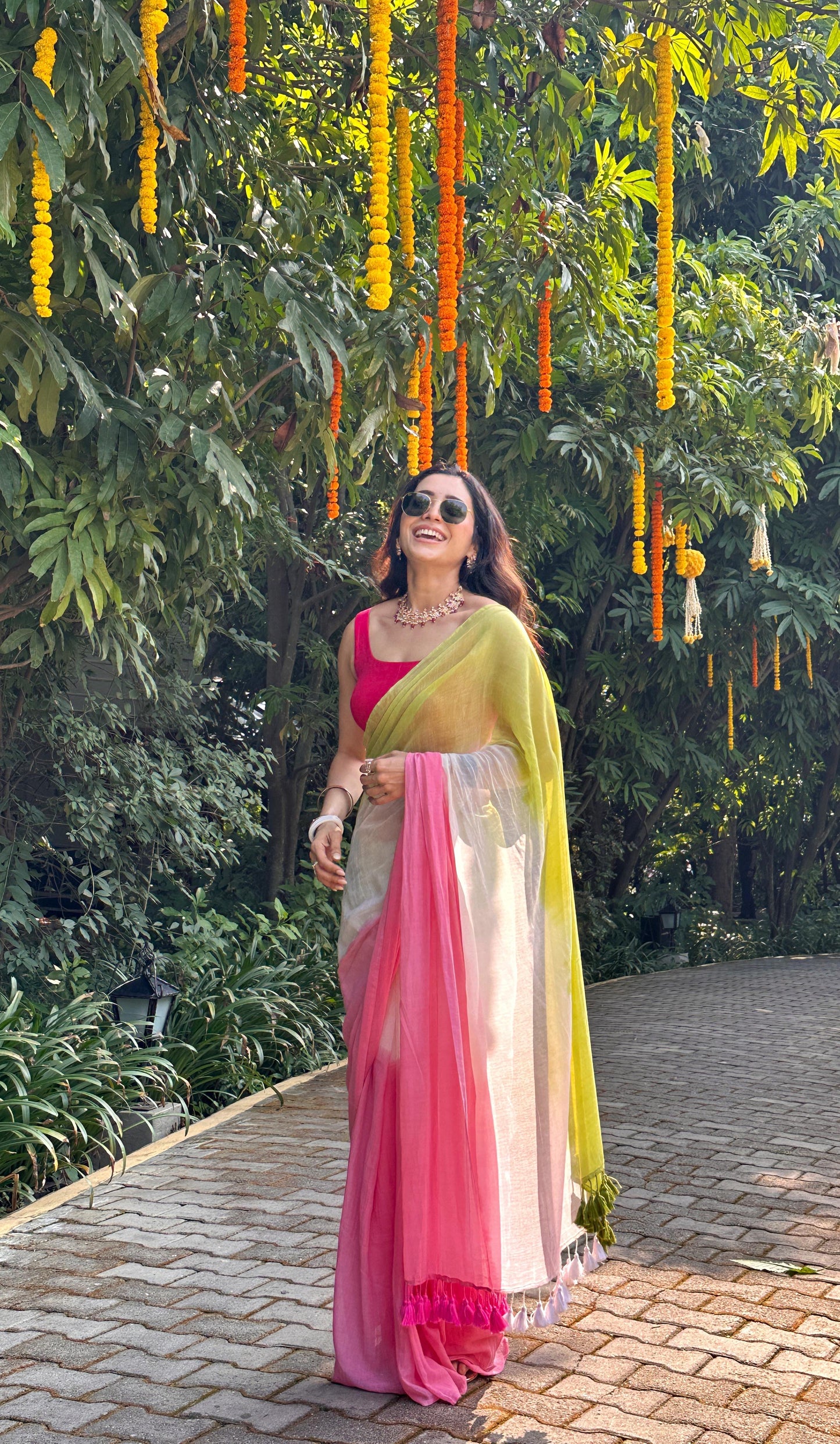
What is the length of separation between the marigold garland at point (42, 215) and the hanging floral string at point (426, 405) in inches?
58.4

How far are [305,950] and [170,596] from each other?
10.1 feet

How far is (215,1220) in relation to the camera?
4551 mm

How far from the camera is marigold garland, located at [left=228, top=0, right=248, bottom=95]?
367 centimetres

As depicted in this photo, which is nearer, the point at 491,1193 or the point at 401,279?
the point at 491,1193

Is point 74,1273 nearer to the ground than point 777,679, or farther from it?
nearer to the ground

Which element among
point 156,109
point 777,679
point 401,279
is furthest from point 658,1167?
point 777,679

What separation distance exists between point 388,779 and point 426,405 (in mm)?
1944

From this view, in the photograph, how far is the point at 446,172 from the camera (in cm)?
382

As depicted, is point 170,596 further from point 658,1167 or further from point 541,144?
point 658,1167

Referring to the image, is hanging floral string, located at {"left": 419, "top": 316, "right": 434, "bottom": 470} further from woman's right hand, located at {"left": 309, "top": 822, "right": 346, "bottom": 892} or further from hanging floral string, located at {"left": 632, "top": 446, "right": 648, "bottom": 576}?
hanging floral string, located at {"left": 632, "top": 446, "right": 648, "bottom": 576}

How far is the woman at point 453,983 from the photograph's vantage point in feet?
10.2

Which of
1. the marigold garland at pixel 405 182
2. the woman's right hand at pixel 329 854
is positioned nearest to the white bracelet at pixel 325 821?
the woman's right hand at pixel 329 854

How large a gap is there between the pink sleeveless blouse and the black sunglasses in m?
0.27

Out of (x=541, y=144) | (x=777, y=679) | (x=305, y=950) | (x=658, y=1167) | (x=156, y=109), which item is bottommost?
(x=658, y=1167)
